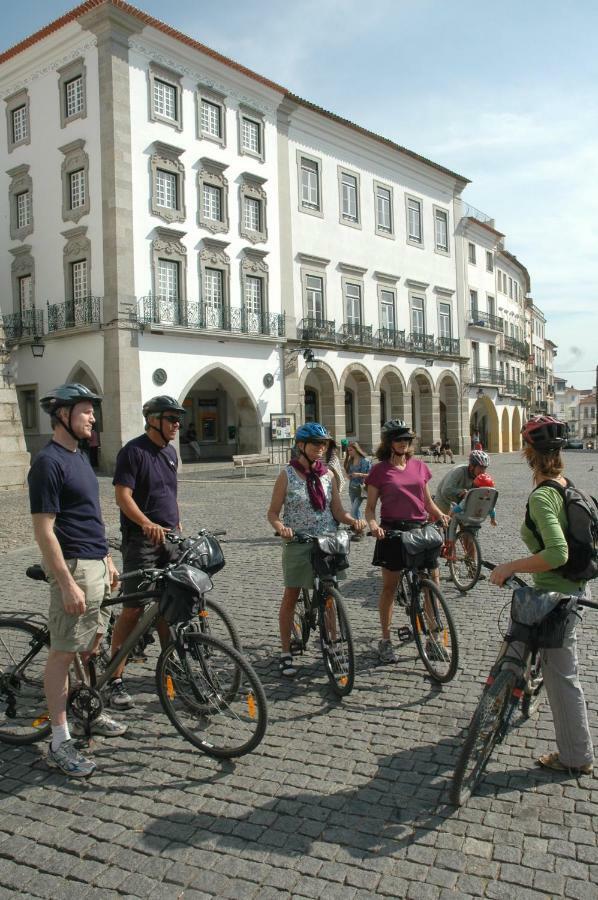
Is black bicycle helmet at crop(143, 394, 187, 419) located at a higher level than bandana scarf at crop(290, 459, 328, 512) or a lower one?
higher

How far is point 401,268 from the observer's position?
A: 35.9 m

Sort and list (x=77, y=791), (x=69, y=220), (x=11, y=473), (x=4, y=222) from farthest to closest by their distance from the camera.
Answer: (x=4, y=222), (x=69, y=220), (x=11, y=473), (x=77, y=791)

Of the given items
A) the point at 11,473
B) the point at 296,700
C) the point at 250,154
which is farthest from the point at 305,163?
the point at 296,700

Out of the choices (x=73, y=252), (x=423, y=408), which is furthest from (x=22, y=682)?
(x=423, y=408)

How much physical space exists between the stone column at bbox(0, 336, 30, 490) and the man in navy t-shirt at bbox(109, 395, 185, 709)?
45.8 feet

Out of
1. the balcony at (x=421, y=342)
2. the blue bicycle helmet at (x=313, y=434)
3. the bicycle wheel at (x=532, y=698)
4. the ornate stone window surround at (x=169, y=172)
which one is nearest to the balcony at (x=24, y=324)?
the ornate stone window surround at (x=169, y=172)

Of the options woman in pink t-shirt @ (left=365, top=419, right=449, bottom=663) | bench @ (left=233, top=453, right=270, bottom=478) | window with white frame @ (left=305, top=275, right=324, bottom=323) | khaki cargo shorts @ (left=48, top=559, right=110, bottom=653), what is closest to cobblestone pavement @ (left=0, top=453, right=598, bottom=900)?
woman in pink t-shirt @ (left=365, top=419, right=449, bottom=663)

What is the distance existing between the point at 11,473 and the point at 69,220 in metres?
10.9

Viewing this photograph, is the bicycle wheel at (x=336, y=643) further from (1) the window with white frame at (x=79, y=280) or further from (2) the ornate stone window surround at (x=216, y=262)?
(2) the ornate stone window surround at (x=216, y=262)

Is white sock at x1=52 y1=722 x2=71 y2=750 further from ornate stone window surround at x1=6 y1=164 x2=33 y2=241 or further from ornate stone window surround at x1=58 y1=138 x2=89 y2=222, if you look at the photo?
ornate stone window surround at x1=6 y1=164 x2=33 y2=241

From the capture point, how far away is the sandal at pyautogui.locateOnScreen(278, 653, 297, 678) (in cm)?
492

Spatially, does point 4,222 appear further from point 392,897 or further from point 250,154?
point 392,897

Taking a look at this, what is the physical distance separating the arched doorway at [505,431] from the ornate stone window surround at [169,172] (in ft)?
88.7

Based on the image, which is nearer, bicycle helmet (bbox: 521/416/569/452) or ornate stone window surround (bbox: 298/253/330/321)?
bicycle helmet (bbox: 521/416/569/452)
